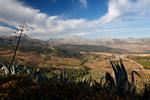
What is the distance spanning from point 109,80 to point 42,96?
69.8 inches

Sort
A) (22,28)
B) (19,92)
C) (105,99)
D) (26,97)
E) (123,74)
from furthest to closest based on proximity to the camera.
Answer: (22,28), (123,74), (19,92), (26,97), (105,99)

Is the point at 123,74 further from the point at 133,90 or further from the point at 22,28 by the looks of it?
the point at 22,28

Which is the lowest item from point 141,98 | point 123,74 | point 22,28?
point 141,98

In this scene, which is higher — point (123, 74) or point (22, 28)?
point (22, 28)

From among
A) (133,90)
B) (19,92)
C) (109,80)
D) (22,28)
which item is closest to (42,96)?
(19,92)

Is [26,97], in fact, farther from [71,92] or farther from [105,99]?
[105,99]

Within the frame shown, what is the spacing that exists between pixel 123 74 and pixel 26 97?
237 centimetres

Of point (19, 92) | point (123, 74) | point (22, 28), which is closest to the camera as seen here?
point (19, 92)

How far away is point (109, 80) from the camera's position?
5938 mm

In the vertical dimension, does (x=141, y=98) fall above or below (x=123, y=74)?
below

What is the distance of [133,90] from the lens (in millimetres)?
5836

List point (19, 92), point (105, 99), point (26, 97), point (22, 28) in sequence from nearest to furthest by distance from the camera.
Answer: point (105, 99) < point (26, 97) < point (19, 92) < point (22, 28)

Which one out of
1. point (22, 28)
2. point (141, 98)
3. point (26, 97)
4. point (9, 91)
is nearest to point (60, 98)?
point (26, 97)

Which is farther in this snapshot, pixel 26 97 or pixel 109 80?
pixel 109 80
